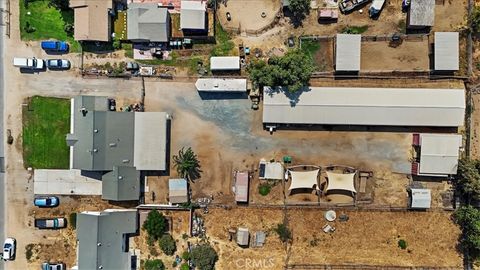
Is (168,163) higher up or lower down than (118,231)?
higher up

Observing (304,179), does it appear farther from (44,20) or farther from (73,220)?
(44,20)

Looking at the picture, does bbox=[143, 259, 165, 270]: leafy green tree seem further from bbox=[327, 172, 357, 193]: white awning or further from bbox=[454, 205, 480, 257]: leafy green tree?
bbox=[454, 205, 480, 257]: leafy green tree

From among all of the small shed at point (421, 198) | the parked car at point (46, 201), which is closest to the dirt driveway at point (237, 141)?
the small shed at point (421, 198)

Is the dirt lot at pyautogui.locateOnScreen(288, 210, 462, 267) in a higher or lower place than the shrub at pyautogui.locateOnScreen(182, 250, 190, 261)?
higher

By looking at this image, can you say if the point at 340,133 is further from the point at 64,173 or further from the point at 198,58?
the point at 64,173

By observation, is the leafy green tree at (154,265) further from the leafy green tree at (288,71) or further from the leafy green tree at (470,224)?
the leafy green tree at (470,224)

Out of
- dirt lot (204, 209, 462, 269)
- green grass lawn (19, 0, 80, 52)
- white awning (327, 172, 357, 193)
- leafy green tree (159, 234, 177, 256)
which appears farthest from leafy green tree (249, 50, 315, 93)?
green grass lawn (19, 0, 80, 52)

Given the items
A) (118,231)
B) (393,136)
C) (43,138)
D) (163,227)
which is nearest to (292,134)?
(393,136)
